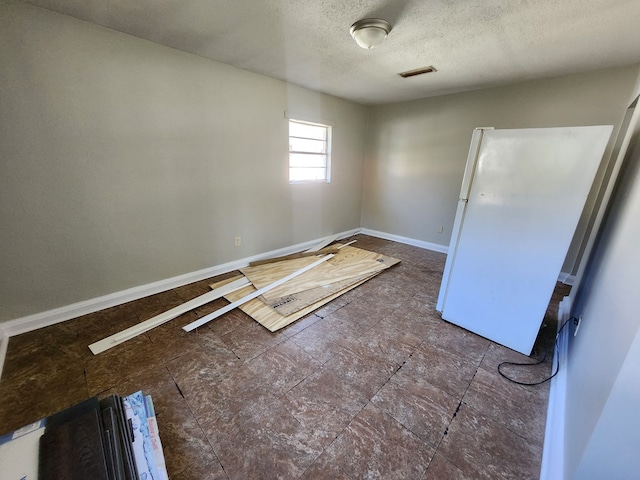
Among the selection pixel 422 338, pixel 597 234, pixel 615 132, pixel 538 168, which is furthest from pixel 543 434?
pixel 615 132

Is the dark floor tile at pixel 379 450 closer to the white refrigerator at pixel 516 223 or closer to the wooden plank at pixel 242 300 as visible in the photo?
the white refrigerator at pixel 516 223

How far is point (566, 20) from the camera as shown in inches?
67.5

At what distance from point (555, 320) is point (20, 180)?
4721mm

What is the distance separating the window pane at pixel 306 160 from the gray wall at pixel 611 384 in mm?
3333

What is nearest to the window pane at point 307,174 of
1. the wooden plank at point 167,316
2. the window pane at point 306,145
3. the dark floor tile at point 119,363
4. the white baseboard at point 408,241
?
the window pane at point 306,145

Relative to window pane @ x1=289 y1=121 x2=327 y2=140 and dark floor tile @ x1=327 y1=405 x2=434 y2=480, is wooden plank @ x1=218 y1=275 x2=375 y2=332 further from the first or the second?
window pane @ x1=289 y1=121 x2=327 y2=140

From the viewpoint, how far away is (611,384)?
2.75 ft

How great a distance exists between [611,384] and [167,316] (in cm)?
275

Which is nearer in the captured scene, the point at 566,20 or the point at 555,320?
the point at 566,20

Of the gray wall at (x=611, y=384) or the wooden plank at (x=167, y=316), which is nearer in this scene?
the gray wall at (x=611, y=384)

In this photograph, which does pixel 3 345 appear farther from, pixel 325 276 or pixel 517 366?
pixel 517 366

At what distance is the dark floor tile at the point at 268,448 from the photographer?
3.85 ft

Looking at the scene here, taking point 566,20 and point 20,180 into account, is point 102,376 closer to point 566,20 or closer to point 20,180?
point 20,180

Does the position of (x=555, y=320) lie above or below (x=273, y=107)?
below
